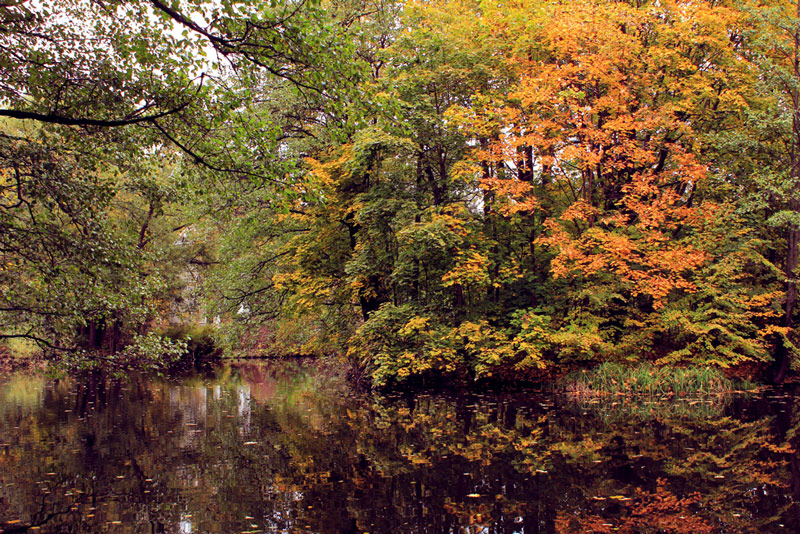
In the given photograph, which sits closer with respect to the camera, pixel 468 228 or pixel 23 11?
pixel 23 11

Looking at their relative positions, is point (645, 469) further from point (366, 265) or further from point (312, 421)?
point (366, 265)

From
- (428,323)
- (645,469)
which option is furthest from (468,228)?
(645,469)

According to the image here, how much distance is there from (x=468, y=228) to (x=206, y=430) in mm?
8884

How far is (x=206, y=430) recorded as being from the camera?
1109cm

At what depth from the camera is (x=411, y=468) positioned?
7.66 metres

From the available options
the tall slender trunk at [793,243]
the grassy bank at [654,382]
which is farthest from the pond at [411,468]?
the tall slender trunk at [793,243]

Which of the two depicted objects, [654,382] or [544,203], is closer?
[654,382]

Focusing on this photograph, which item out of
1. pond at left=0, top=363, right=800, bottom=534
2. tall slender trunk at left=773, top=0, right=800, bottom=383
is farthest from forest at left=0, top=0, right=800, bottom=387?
pond at left=0, top=363, right=800, bottom=534

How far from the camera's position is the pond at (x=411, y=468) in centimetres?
562

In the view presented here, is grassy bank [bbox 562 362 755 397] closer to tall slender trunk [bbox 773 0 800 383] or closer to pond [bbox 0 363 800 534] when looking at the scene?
pond [bbox 0 363 800 534]

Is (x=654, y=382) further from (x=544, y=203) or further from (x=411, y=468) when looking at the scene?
(x=411, y=468)

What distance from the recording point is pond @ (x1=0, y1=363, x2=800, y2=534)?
562cm

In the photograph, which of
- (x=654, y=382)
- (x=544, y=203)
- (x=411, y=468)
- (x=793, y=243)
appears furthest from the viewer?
(x=544, y=203)

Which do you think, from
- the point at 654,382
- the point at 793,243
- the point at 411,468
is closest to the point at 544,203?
the point at 654,382
